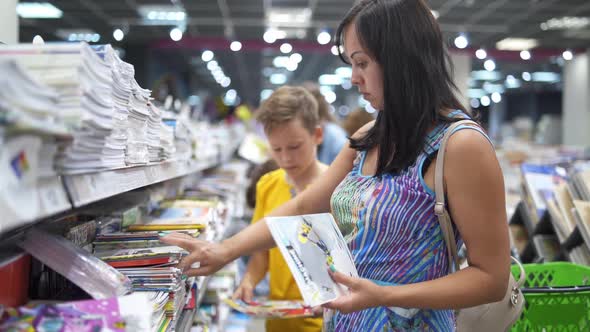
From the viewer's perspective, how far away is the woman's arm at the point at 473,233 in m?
1.40

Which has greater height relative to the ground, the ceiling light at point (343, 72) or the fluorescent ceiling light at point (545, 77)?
the ceiling light at point (343, 72)

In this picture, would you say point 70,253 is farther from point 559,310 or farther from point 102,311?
point 559,310

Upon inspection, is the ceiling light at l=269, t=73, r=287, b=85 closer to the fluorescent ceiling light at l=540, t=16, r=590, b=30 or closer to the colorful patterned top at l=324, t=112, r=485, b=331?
the fluorescent ceiling light at l=540, t=16, r=590, b=30

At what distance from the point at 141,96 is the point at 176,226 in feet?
1.78

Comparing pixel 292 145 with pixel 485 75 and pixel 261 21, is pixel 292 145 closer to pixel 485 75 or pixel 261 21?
pixel 261 21

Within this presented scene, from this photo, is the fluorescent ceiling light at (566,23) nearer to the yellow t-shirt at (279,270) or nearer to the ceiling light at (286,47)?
the ceiling light at (286,47)

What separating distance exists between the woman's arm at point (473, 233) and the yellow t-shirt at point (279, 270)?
105 centimetres

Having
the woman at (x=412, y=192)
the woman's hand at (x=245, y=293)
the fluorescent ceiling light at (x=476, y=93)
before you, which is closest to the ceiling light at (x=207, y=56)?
the woman's hand at (x=245, y=293)

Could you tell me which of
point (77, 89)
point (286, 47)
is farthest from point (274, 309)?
point (286, 47)

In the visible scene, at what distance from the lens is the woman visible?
141cm

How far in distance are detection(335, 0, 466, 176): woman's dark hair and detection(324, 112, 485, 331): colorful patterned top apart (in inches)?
1.6

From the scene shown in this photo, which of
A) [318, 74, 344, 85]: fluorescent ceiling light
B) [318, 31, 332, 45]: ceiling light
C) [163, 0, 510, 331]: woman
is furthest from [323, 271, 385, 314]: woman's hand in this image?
[318, 74, 344, 85]: fluorescent ceiling light

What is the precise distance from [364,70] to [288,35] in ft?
38.7

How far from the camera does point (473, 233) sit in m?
1.41
